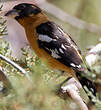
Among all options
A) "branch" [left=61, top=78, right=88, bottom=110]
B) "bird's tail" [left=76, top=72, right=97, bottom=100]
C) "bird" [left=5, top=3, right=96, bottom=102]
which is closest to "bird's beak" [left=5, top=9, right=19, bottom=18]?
"bird" [left=5, top=3, right=96, bottom=102]

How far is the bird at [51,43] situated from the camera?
396cm

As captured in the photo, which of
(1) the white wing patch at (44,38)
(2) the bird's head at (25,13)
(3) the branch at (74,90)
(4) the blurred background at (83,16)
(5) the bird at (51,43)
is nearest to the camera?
(3) the branch at (74,90)

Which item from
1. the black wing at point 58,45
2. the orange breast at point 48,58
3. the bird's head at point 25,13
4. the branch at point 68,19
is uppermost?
the bird's head at point 25,13

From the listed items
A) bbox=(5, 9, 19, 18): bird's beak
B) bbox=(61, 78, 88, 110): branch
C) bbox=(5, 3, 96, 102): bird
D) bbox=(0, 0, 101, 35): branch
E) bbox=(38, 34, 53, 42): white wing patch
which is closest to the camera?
bbox=(61, 78, 88, 110): branch

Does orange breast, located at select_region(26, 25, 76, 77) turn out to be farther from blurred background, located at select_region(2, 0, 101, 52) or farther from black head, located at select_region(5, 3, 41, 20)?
blurred background, located at select_region(2, 0, 101, 52)

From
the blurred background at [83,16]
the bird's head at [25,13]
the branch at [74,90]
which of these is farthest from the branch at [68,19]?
the branch at [74,90]

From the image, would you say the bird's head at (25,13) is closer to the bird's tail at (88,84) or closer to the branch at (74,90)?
the branch at (74,90)

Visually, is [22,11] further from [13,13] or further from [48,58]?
[48,58]

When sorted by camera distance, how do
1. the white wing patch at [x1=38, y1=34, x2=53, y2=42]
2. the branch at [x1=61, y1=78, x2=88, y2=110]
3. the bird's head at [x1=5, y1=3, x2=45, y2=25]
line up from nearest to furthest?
the branch at [x1=61, y1=78, x2=88, y2=110], the white wing patch at [x1=38, y1=34, x2=53, y2=42], the bird's head at [x1=5, y1=3, x2=45, y2=25]

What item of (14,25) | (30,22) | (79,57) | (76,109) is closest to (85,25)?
(14,25)

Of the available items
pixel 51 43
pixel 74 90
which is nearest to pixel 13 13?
pixel 51 43

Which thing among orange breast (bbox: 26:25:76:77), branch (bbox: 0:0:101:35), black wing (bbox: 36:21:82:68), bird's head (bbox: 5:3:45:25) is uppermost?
bird's head (bbox: 5:3:45:25)

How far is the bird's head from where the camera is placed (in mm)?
4395

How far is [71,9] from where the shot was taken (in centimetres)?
727
